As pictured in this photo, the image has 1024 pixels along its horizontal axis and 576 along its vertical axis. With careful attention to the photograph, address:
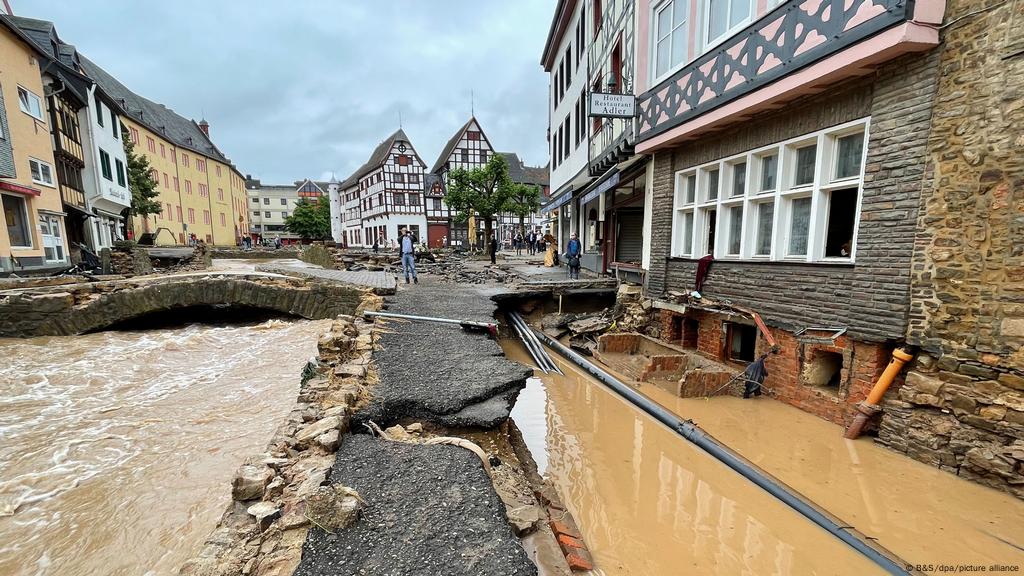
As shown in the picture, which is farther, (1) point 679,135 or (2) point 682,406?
(1) point 679,135

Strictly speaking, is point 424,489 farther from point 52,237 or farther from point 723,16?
point 52,237

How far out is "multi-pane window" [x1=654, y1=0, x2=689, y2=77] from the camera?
806 centimetres

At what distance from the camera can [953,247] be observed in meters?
4.48

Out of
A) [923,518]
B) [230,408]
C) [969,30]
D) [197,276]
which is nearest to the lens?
[923,518]

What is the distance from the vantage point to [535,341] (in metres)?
9.73

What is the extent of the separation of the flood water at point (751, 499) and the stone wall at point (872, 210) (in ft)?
5.28

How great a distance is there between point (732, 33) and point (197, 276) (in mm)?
13967

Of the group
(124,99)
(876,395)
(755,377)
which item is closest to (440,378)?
(755,377)

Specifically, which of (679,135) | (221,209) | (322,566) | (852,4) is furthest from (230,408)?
(221,209)

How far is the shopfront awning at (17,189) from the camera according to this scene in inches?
515

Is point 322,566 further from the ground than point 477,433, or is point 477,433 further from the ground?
point 322,566

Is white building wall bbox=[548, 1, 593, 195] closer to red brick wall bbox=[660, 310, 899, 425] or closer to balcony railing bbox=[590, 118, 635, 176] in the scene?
balcony railing bbox=[590, 118, 635, 176]

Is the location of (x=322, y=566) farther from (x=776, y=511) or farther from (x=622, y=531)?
(x=776, y=511)

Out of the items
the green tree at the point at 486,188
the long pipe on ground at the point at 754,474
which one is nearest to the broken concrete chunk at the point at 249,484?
the long pipe on ground at the point at 754,474
